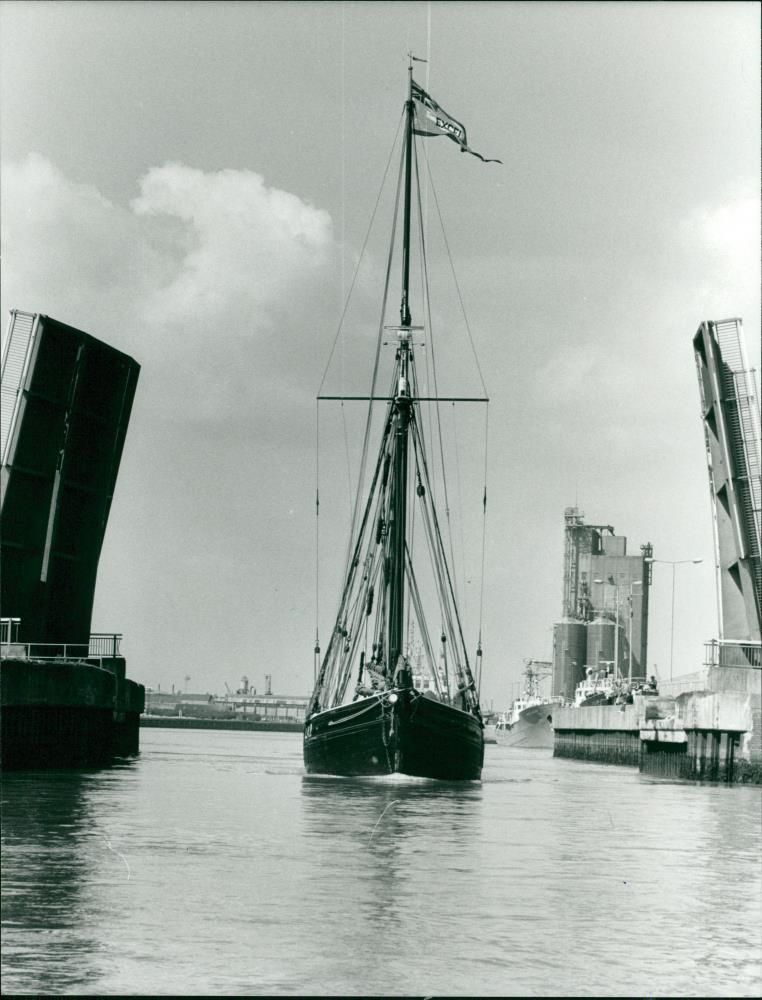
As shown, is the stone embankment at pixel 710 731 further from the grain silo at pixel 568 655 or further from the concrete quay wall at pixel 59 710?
the grain silo at pixel 568 655

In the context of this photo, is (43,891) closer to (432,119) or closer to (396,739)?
(396,739)

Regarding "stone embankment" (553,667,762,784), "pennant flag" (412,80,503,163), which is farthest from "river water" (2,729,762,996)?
"pennant flag" (412,80,503,163)

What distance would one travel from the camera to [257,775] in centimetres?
4716

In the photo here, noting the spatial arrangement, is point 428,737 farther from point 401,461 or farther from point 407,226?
point 407,226

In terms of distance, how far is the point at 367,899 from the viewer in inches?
680

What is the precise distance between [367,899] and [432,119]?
33154mm

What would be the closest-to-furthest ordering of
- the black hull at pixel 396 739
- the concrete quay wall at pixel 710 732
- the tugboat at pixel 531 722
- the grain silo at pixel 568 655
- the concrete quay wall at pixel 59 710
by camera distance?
the concrete quay wall at pixel 59 710 → the black hull at pixel 396 739 → the concrete quay wall at pixel 710 732 → the tugboat at pixel 531 722 → the grain silo at pixel 568 655

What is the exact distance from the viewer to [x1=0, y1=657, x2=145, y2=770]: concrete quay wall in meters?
37.6

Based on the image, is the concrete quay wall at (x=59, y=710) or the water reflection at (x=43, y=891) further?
the concrete quay wall at (x=59, y=710)

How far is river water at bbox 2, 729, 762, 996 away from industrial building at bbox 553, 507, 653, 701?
417 ft

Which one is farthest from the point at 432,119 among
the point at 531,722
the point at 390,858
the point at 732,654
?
the point at 531,722

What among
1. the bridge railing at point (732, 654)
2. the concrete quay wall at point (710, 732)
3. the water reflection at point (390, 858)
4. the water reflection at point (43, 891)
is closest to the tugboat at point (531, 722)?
the concrete quay wall at point (710, 732)

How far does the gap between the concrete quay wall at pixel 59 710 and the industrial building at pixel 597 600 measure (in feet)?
379

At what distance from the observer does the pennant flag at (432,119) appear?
149 ft
